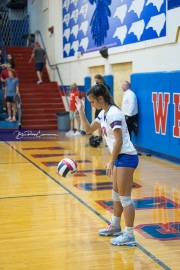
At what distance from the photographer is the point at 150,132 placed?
12.7 meters

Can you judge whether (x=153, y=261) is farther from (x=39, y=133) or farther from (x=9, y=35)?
(x=9, y=35)

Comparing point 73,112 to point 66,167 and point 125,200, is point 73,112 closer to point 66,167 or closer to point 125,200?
point 66,167

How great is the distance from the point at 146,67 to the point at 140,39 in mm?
826

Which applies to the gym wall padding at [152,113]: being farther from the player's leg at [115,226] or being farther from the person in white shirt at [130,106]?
the player's leg at [115,226]

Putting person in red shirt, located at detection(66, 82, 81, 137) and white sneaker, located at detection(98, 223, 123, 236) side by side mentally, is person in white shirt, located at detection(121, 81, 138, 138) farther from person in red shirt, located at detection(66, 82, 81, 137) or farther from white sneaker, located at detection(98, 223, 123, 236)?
white sneaker, located at detection(98, 223, 123, 236)

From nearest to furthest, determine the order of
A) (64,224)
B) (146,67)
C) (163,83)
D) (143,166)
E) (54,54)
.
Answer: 1. (64,224)
2. (143,166)
3. (163,83)
4. (146,67)
5. (54,54)

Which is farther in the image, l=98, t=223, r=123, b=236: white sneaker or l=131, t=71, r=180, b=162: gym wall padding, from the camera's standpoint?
l=131, t=71, r=180, b=162: gym wall padding

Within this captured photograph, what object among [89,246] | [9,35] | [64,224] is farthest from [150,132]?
[9,35]

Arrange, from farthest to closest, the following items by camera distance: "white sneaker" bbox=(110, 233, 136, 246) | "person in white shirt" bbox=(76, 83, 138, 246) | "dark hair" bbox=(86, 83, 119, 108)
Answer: "dark hair" bbox=(86, 83, 119, 108), "white sneaker" bbox=(110, 233, 136, 246), "person in white shirt" bbox=(76, 83, 138, 246)

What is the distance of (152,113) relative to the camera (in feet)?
41.3

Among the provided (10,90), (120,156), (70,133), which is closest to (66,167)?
(120,156)

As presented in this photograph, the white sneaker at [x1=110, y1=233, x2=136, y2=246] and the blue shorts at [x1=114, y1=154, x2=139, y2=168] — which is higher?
the blue shorts at [x1=114, y1=154, x2=139, y2=168]

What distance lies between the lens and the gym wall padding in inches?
453

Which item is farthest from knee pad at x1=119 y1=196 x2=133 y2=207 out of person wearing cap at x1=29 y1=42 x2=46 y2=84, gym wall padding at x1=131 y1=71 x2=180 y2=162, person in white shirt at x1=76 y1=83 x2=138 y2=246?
person wearing cap at x1=29 y1=42 x2=46 y2=84
